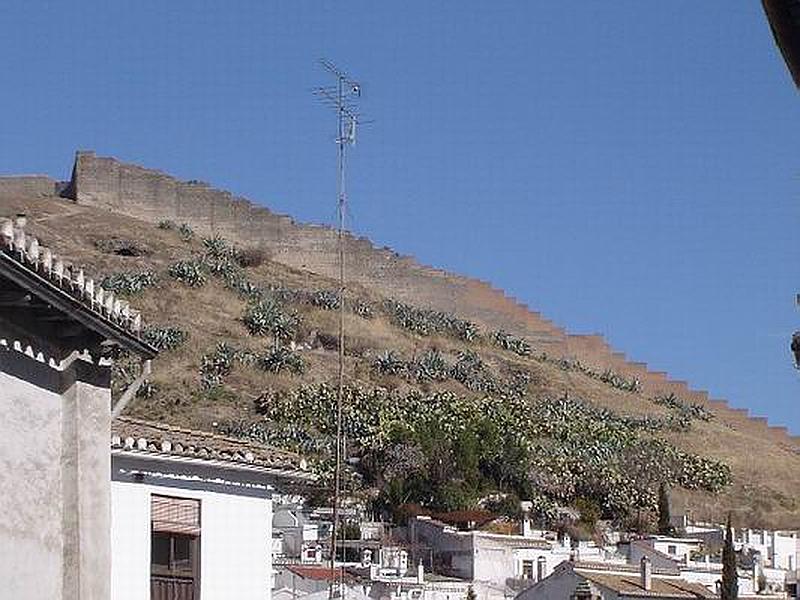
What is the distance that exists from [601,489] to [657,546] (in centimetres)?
1667

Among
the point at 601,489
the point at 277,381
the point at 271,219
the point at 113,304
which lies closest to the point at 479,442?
the point at 601,489

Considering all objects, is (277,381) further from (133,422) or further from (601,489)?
(133,422)

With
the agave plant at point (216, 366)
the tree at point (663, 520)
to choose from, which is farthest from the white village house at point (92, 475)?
the agave plant at point (216, 366)

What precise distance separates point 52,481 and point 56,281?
3.43 ft

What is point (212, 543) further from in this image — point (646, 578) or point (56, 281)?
point (646, 578)

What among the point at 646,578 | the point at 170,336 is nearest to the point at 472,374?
the point at 170,336

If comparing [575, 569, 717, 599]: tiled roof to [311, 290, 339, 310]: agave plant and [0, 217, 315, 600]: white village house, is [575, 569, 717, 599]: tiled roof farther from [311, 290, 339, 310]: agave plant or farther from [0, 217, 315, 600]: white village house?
[311, 290, 339, 310]: agave plant

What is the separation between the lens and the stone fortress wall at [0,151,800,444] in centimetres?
9619

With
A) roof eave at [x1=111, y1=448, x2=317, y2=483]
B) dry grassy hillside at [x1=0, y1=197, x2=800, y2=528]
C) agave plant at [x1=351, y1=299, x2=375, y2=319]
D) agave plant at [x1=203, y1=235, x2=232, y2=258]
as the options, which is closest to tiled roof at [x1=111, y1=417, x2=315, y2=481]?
roof eave at [x1=111, y1=448, x2=317, y2=483]

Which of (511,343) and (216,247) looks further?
(511,343)

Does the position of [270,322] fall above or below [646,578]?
above

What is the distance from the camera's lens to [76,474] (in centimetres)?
1005

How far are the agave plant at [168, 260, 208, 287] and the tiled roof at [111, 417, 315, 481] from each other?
222ft

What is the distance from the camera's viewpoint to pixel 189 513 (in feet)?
41.5
